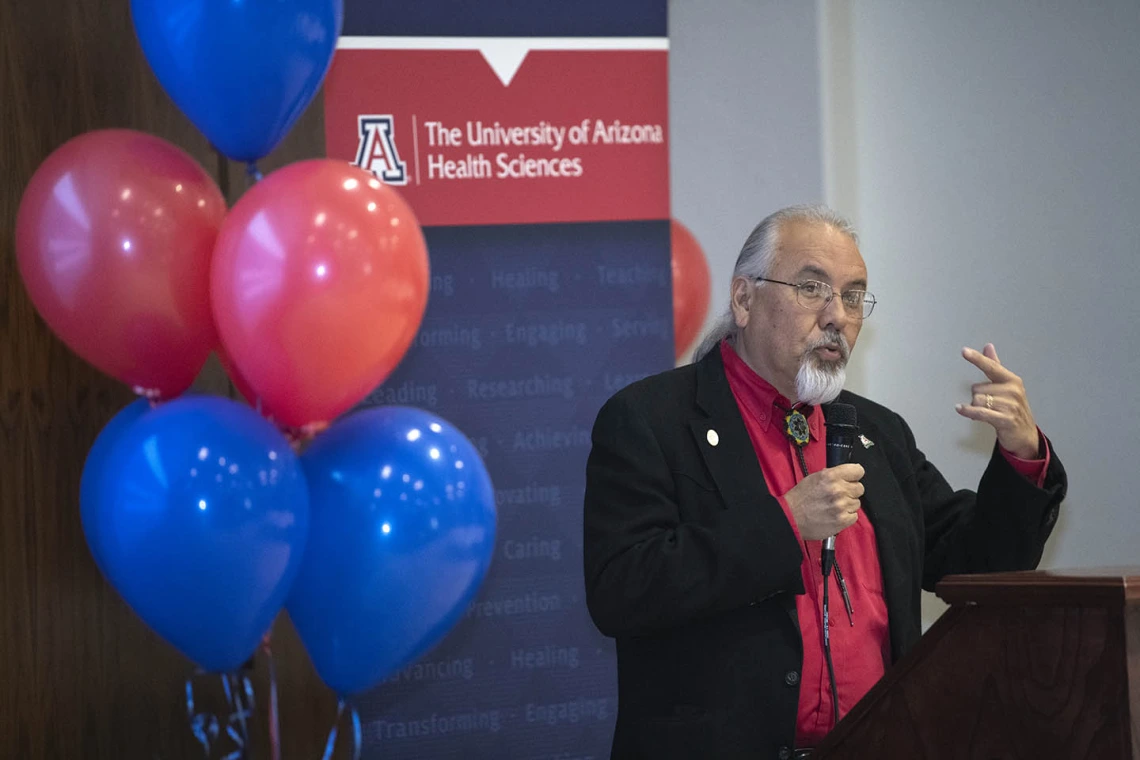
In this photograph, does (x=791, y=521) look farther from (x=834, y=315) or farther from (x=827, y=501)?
(x=834, y=315)

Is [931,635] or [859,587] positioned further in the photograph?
[859,587]

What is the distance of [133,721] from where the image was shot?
2393 millimetres

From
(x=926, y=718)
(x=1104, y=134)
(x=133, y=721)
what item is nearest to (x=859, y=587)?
(x=926, y=718)

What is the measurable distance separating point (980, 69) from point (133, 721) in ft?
11.0

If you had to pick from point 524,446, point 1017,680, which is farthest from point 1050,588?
point 524,446

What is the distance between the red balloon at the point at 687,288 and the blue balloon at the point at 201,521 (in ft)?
6.21

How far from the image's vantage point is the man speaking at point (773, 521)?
2070 millimetres

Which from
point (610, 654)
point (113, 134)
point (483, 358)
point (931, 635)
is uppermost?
point (113, 134)

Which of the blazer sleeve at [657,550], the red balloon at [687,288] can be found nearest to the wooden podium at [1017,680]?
the blazer sleeve at [657,550]

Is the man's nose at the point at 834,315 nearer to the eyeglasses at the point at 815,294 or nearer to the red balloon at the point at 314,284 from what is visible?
the eyeglasses at the point at 815,294

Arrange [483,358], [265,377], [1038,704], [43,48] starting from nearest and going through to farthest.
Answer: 1. [1038,704]
2. [265,377]
3. [43,48]
4. [483,358]

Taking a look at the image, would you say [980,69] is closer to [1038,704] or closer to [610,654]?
[610,654]

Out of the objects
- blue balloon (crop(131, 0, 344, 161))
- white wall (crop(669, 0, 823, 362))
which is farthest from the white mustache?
white wall (crop(669, 0, 823, 362))

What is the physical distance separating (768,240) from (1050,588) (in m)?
1.11
